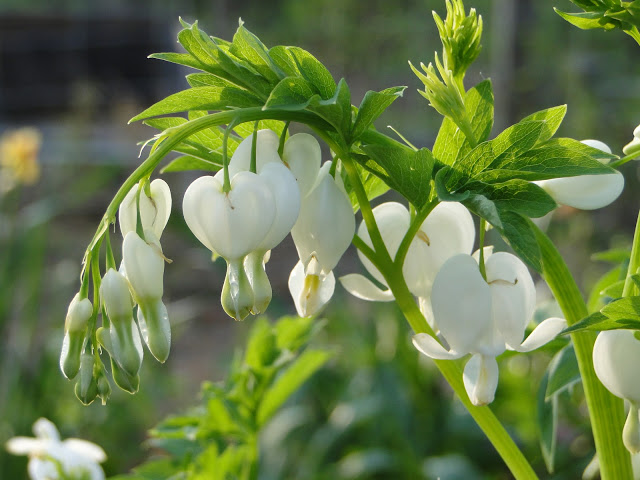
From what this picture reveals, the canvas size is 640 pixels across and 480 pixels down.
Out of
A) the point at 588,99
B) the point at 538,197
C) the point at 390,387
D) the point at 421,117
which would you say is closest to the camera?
the point at 538,197

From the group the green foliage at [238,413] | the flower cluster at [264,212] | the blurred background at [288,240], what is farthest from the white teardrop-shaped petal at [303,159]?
the blurred background at [288,240]

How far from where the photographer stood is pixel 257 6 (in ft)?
19.1

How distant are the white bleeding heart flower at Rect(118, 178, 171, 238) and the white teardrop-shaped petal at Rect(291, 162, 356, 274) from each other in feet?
0.29

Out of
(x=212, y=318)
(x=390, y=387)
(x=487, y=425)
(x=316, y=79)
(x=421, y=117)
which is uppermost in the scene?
(x=316, y=79)

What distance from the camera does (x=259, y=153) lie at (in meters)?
0.51

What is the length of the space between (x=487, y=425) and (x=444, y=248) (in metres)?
0.13

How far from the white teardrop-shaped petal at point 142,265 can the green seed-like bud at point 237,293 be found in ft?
0.14

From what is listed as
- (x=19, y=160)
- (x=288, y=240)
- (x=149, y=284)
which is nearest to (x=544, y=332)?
(x=149, y=284)

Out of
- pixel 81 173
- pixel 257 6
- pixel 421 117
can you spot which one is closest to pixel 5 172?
pixel 81 173

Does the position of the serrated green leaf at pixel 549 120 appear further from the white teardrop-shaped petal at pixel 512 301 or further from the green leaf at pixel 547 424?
the green leaf at pixel 547 424

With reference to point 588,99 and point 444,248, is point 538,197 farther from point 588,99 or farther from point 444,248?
point 588,99

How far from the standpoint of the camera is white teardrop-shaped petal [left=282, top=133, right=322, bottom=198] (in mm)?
517

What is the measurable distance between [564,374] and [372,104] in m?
0.30

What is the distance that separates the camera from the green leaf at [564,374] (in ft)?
2.01
